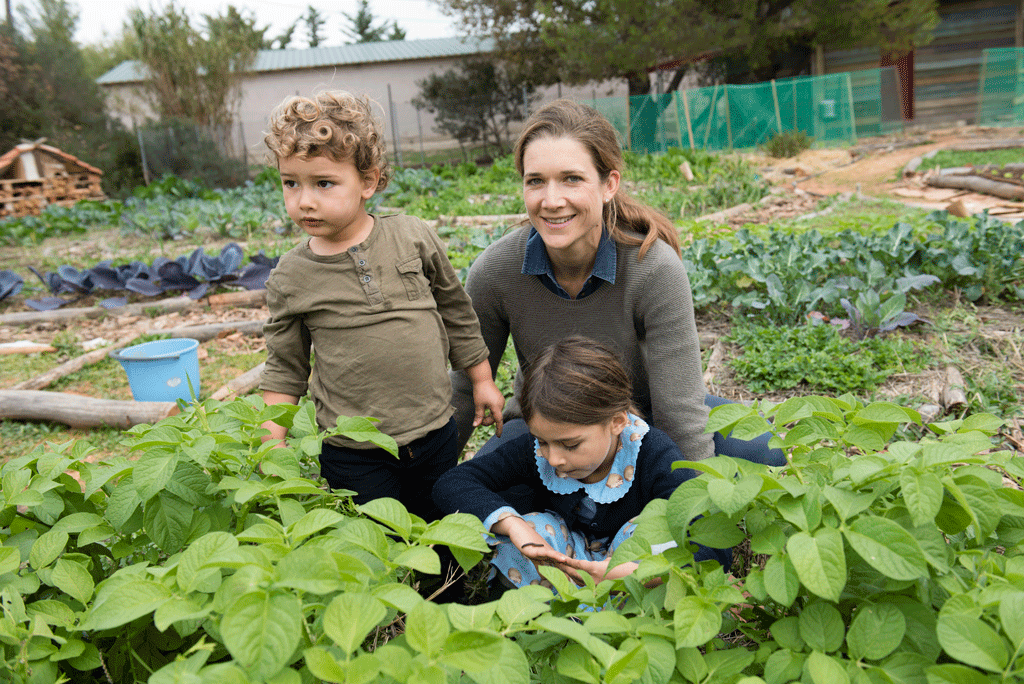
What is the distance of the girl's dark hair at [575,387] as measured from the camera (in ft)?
5.81

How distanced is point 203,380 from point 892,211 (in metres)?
6.62

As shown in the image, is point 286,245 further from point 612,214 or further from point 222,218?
point 612,214

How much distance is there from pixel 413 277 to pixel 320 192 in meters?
0.37

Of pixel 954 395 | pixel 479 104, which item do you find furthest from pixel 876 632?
pixel 479 104

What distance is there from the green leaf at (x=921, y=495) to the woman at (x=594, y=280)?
4.04ft

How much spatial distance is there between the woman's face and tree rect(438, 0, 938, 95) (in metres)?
15.3

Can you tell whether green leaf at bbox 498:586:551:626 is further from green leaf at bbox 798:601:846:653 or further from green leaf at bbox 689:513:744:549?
green leaf at bbox 798:601:846:653

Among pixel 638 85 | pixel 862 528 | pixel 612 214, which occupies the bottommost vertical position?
pixel 862 528

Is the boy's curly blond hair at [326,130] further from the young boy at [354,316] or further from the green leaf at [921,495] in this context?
the green leaf at [921,495]

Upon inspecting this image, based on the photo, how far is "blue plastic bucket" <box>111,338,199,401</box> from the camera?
11.9 feet

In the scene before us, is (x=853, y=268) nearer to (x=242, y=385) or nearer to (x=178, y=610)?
(x=242, y=385)

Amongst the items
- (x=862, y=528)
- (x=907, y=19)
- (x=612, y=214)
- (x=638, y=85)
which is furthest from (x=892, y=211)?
(x=638, y=85)

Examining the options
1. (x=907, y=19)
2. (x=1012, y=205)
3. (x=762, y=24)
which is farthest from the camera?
(x=762, y=24)

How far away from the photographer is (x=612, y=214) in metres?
2.38
